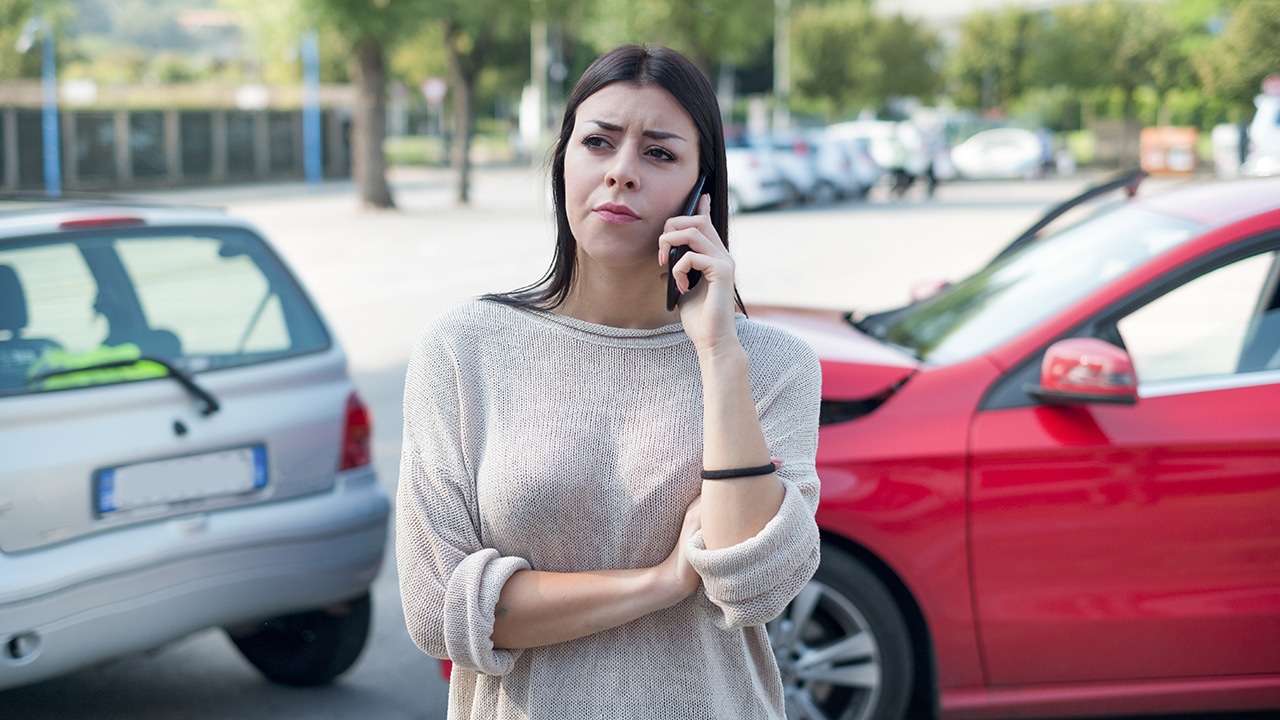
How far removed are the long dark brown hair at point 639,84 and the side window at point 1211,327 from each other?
221cm

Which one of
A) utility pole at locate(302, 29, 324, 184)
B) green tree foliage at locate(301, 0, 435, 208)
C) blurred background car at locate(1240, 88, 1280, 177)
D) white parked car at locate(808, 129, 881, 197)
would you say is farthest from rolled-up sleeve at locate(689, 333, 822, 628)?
utility pole at locate(302, 29, 324, 184)

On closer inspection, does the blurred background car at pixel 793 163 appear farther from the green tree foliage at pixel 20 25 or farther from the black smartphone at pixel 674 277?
the black smartphone at pixel 674 277

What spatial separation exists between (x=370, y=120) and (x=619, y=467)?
84.4 feet

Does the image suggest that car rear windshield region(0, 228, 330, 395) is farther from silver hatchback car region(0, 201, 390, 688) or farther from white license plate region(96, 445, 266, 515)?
white license plate region(96, 445, 266, 515)

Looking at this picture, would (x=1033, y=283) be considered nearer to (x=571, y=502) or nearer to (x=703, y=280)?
(x=703, y=280)

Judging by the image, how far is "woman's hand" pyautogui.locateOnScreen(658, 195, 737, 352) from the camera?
6.06 ft

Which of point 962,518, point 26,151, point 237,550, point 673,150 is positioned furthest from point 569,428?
point 26,151

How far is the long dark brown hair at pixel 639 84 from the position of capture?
6.46 ft

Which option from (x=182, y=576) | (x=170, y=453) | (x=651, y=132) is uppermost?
(x=651, y=132)

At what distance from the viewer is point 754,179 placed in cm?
2814

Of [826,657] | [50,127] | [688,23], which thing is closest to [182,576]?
[826,657]

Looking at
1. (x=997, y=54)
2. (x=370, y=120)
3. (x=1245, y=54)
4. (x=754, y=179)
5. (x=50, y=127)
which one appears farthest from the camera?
(x=997, y=54)

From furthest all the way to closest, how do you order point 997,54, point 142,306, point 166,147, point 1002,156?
point 997,54
point 1002,156
point 166,147
point 142,306

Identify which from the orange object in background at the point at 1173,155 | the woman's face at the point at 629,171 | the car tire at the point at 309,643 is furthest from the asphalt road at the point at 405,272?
the orange object in background at the point at 1173,155
